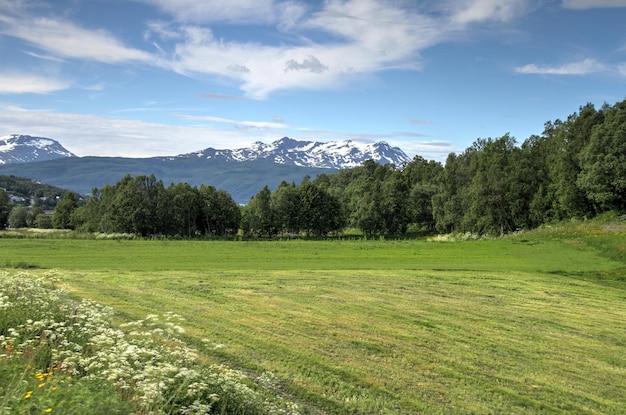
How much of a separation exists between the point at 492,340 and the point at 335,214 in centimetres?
9333

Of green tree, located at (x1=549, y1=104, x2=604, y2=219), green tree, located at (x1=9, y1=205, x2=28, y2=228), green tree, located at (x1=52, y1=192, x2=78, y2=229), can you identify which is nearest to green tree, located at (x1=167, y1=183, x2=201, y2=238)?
green tree, located at (x1=52, y1=192, x2=78, y2=229)

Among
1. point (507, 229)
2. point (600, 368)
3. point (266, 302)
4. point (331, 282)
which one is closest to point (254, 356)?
point (266, 302)

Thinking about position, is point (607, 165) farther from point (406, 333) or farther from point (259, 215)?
point (406, 333)

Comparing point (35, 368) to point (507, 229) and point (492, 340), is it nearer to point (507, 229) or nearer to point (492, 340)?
point (492, 340)

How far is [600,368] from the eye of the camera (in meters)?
12.7

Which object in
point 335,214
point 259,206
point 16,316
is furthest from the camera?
point 335,214

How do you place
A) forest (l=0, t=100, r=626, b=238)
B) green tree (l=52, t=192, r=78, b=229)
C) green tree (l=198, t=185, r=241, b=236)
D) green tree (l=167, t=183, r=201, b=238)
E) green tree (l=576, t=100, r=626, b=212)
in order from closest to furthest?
green tree (l=576, t=100, r=626, b=212), forest (l=0, t=100, r=626, b=238), green tree (l=167, t=183, r=201, b=238), green tree (l=198, t=185, r=241, b=236), green tree (l=52, t=192, r=78, b=229)

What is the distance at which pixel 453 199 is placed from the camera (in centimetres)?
9312

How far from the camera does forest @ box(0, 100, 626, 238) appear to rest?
6750cm

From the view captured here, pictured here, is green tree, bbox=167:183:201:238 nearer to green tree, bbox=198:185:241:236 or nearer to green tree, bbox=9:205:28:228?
green tree, bbox=198:185:241:236

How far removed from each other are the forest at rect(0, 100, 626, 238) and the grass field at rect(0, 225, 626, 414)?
146 ft

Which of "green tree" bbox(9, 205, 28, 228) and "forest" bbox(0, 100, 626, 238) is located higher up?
"forest" bbox(0, 100, 626, 238)

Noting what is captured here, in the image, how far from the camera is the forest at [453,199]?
221 feet

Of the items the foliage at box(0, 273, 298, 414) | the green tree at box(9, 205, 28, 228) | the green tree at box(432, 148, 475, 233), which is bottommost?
the green tree at box(9, 205, 28, 228)
